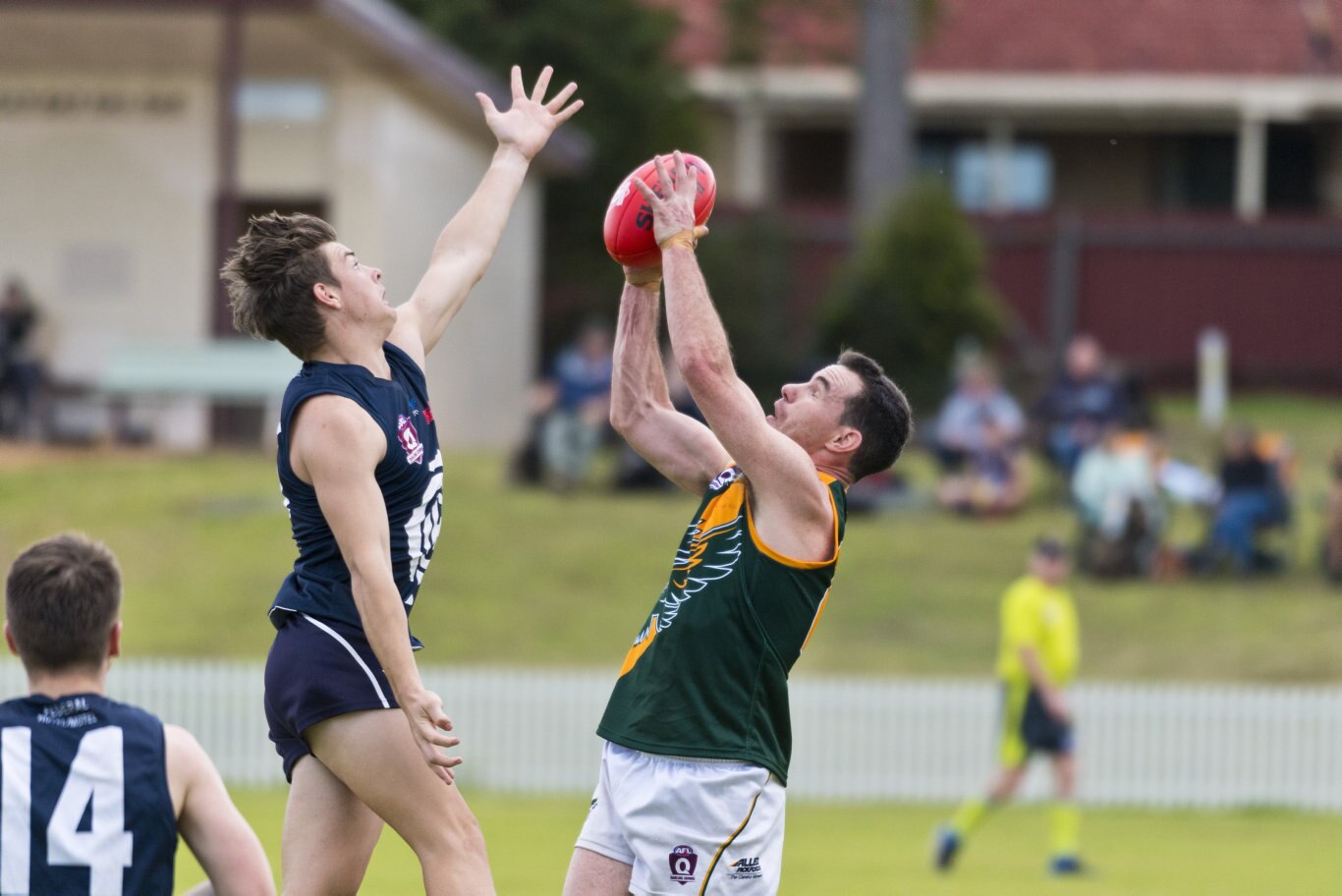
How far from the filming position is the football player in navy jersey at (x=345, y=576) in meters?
4.26

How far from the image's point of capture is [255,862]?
3754 millimetres

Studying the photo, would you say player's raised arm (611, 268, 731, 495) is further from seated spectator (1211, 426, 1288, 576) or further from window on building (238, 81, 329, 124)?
window on building (238, 81, 329, 124)

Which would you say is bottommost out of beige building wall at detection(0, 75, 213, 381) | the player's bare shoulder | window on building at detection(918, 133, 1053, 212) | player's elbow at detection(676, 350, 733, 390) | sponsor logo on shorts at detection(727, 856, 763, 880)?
sponsor logo on shorts at detection(727, 856, 763, 880)

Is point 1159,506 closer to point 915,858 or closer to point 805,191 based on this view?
point 915,858

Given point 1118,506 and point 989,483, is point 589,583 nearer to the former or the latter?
point 989,483

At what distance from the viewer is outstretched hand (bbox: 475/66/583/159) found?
5.21 m

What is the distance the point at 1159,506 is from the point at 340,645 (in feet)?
46.2

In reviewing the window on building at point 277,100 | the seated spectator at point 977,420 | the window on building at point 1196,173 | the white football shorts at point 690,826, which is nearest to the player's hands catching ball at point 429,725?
the white football shorts at point 690,826

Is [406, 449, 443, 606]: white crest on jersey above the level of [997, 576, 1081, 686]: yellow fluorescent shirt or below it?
above

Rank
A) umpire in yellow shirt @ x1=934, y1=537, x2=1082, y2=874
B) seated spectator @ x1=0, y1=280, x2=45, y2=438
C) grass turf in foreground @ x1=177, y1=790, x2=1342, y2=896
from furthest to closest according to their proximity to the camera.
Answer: seated spectator @ x1=0, y1=280, x2=45, y2=438 → umpire in yellow shirt @ x1=934, y1=537, x2=1082, y2=874 → grass turf in foreground @ x1=177, y1=790, x2=1342, y2=896

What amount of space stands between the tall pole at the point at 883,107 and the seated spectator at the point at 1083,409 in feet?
16.6

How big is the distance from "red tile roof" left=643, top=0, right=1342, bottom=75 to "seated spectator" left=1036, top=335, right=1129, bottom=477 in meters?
10.0

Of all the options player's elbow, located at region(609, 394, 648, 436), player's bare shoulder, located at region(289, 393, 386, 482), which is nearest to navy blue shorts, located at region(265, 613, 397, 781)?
player's bare shoulder, located at region(289, 393, 386, 482)

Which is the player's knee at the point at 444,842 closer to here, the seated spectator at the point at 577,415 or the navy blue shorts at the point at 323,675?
the navy blue shorts at the point at 323,675
